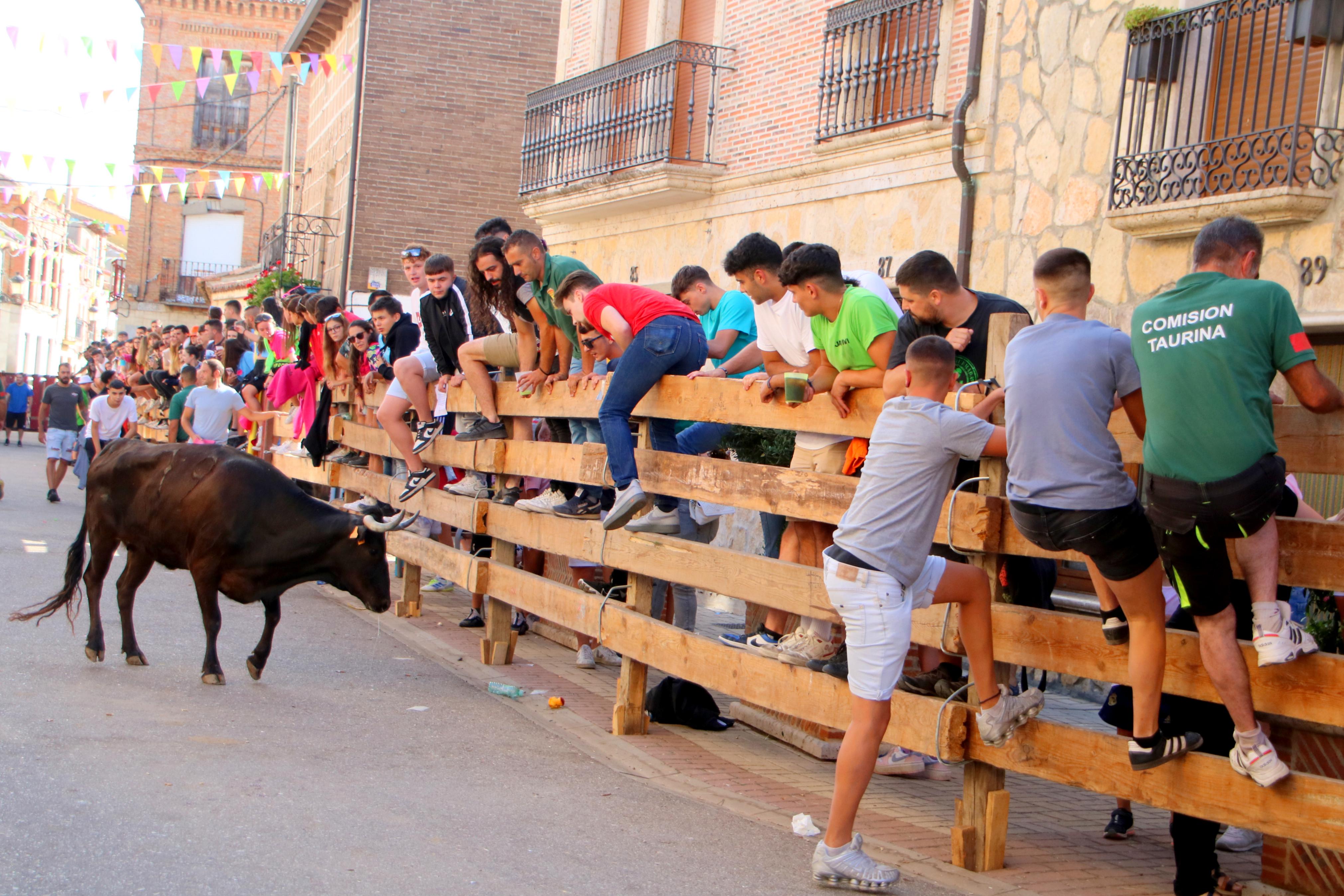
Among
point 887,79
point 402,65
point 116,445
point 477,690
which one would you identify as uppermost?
point 402,65

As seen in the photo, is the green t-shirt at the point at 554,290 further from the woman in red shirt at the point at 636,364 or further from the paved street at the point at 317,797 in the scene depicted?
the paved street at the point at 317,797

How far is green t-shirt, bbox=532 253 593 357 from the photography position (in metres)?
8.34

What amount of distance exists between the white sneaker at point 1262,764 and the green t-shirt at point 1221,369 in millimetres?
874

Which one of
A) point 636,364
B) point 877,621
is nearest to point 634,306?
point 636,364

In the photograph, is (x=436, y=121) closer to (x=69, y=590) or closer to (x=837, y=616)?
(x=69, y=590)

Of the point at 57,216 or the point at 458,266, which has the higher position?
the point at 57,216

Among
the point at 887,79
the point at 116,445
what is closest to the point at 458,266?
the point at 887,79

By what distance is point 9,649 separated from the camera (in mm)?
8039

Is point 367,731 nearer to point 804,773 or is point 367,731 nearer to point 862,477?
point 804,773

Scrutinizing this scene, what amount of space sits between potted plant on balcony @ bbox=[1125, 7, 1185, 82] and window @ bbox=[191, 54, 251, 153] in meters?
44.9

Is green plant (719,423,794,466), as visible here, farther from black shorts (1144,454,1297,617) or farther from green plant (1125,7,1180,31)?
black shorts (1144,454,1297,617)

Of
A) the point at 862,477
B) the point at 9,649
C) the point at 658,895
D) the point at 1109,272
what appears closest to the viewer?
the point at 658,895

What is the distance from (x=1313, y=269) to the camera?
8.73 metres

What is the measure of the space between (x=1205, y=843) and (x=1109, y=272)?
635 centimetres
